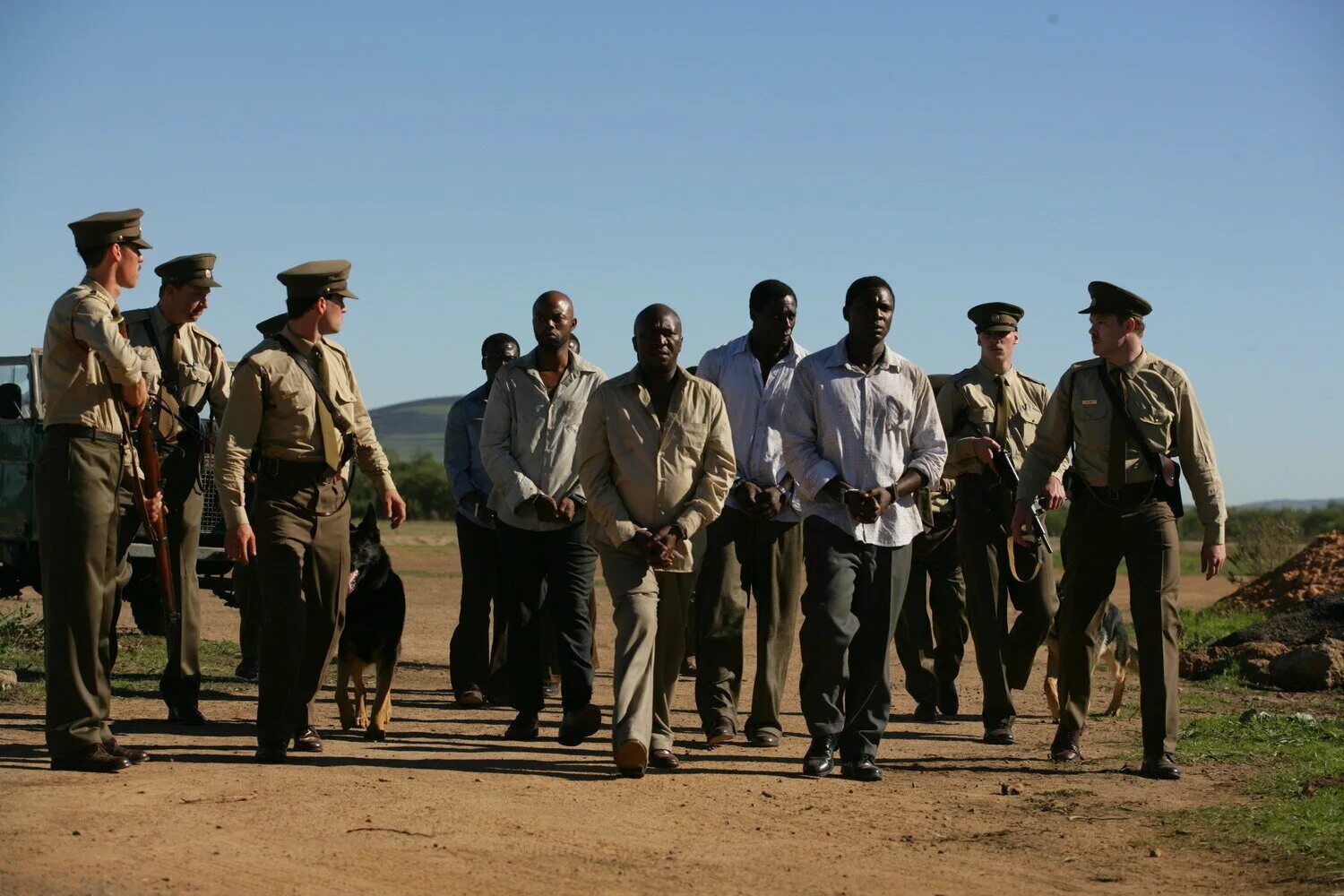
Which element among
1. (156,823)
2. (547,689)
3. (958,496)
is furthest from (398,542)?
(156,823)

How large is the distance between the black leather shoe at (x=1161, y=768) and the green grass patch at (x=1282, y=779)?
0.40 meters

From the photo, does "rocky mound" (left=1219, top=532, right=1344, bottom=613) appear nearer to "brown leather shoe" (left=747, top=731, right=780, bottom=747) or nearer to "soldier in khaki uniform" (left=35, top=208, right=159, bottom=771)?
"brown leather shoe" (left=747, top=731, right=780, bottom=747)

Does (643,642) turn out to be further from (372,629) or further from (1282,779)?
(1282,779)

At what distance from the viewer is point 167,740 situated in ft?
32.0

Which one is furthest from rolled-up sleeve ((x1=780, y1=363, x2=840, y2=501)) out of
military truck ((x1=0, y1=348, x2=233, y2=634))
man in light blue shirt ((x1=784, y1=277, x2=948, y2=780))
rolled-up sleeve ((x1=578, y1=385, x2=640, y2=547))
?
military truck ((x1=0, y1=348, x2=233, y2=634))

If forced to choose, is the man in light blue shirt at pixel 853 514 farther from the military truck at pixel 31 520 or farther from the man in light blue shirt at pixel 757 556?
the military truck at pixel 31 520

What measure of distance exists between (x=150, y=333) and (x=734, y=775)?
453 cm

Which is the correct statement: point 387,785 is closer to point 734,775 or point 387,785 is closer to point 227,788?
point 227,788

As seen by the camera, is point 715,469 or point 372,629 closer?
point 715,469

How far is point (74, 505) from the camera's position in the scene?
844 centimetres

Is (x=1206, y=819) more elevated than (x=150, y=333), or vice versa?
(x=150, y=333)

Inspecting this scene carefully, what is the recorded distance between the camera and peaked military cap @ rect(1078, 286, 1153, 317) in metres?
9.53

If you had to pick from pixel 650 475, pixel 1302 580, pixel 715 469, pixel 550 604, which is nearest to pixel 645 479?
pixel 650 475

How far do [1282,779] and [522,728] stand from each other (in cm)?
425
